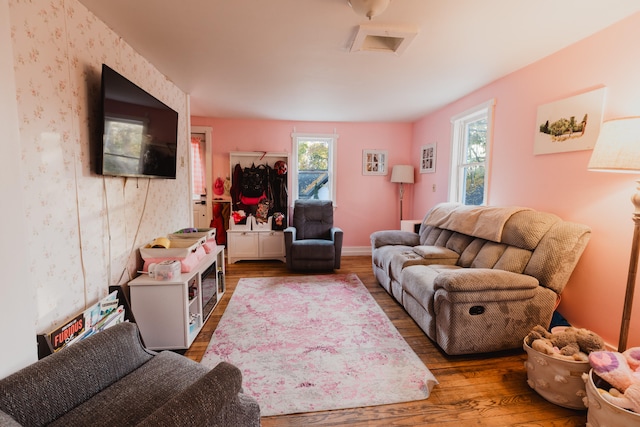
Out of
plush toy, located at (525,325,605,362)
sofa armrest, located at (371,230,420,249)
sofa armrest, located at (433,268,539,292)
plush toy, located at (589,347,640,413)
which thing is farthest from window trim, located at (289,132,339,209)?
plush toy, located at (589,347,640,413)

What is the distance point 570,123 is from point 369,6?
1790mm

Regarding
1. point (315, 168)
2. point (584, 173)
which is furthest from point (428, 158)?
point (584, 173)

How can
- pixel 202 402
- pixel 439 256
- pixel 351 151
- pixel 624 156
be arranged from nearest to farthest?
1. pixel 202 402
2. pixel 624 156
3. pixel 439 256
4. pixel 351 151

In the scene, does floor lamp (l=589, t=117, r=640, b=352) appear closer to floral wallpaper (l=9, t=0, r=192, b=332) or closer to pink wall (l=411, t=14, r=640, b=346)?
pink wall (l=411, t=14, r=640, b=346)

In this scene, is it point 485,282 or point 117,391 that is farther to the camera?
point 485,282

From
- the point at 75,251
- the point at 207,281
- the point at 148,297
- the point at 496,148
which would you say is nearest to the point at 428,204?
the point at 496,148

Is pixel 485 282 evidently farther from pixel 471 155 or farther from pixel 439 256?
pixel 471 155

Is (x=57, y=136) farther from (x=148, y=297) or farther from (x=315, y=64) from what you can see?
(x=315, y=64)

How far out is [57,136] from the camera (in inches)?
58.4

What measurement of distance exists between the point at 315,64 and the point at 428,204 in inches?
109

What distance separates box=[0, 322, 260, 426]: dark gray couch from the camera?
864 millimetres

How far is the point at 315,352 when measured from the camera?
2.09m

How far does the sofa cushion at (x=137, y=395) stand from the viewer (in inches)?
39.7

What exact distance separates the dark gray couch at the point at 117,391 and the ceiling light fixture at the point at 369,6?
1.84m
